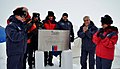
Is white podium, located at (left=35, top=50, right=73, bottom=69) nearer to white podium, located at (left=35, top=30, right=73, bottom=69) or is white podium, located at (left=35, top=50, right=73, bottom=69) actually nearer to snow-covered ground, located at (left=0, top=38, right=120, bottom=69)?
white podium, located at (left=35, top=30, right=73, bottom=69)

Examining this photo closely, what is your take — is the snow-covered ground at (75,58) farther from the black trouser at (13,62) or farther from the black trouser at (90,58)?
the black trouser at (13,62)

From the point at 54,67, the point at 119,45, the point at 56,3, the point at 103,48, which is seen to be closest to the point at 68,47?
the point at 103,48

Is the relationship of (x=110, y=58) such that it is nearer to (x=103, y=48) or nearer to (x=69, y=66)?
(x=103, y=48)

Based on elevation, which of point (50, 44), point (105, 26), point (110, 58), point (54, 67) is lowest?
point (54, 67)

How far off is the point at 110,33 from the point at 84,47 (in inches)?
38.7

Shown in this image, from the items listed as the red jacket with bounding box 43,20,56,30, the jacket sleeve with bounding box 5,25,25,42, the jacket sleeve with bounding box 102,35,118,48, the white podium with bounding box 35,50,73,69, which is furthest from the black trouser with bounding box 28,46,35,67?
the jacket sleeve with bounding box 102,35,118,48

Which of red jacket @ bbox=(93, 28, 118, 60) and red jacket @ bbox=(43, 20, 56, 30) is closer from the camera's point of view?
red jacket @ bbox=(93, 28, 118, 60)

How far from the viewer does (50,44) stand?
2.86m

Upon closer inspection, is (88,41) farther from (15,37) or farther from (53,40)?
(15,37)

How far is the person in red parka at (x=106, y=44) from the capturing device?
2.63m

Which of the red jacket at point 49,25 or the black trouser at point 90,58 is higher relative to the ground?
the red jacket at point 49,25

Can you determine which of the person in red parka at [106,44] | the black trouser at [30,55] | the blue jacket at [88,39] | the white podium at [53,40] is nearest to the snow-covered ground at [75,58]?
the black trouser at [30,55]

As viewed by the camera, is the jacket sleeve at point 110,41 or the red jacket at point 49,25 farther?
the red jacket at point 49,25

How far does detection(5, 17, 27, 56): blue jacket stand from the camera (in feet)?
8.13
